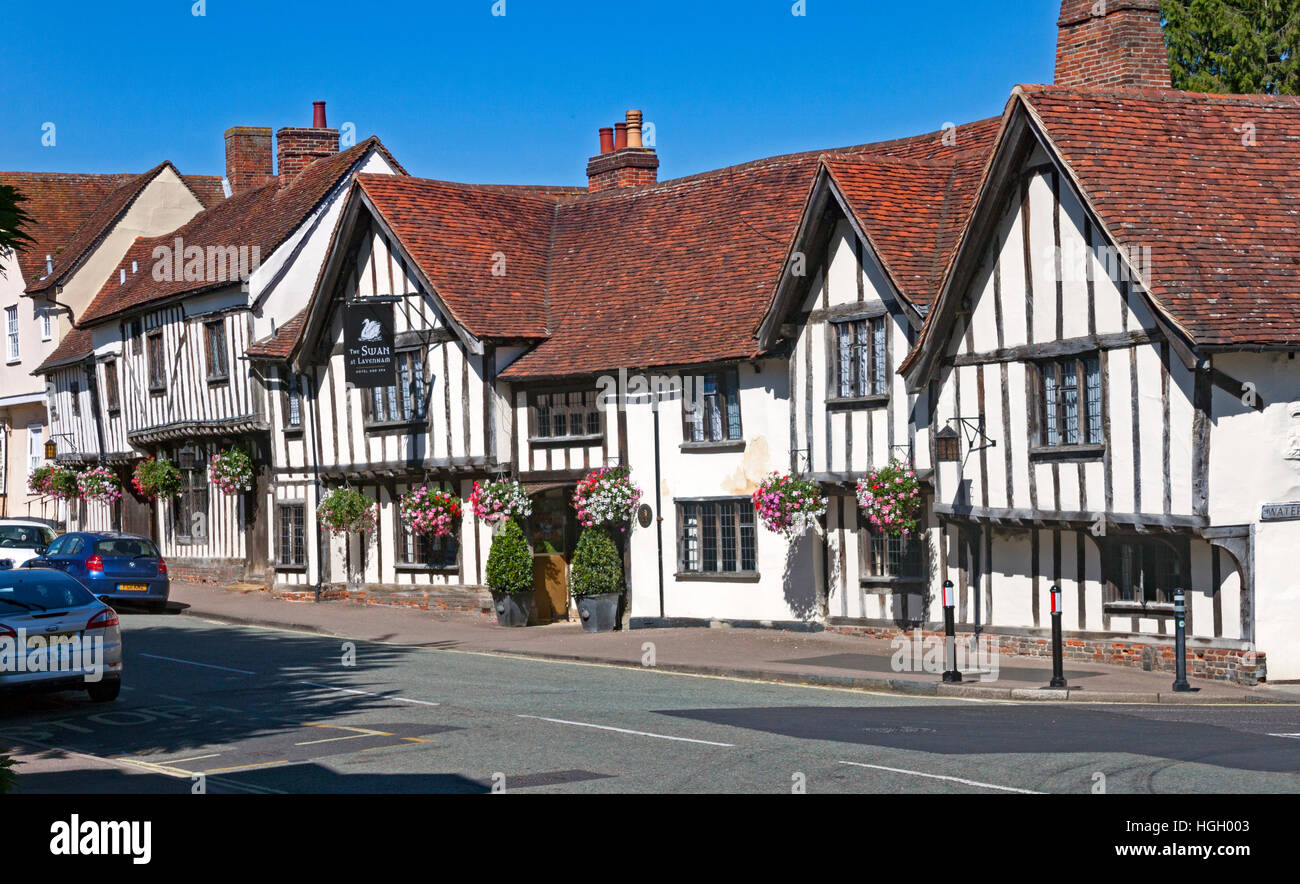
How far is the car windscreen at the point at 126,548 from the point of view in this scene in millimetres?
30125

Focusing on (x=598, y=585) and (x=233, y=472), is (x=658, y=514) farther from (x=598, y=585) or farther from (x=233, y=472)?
(x=233, y=472)

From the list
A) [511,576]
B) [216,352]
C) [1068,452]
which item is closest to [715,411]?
[511,576]

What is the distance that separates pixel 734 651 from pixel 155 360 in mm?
21935

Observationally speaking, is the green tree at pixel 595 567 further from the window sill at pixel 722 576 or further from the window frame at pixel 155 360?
the window frame at pixel 155 360

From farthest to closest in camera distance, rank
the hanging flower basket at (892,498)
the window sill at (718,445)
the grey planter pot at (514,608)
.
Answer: the grey planter pot at (514,608) < the window sill at (718,445) < the hanging flower basket at (892,498)

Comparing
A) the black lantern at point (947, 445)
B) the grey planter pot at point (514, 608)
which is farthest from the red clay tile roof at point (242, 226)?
the black lantern at point (947, 445)

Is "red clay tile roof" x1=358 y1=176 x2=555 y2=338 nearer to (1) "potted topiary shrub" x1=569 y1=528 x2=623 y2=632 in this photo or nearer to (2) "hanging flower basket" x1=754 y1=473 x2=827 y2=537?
(1) "potted topiary shrub" x1=569 y1=528 x2=623 y2=632

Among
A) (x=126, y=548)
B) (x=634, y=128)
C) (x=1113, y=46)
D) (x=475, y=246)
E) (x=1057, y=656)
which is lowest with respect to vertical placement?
(x=1057, y=656)

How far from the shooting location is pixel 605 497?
2672 centimetres

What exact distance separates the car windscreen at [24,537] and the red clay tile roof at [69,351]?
1067cm

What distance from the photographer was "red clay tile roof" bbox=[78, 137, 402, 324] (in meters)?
35.4

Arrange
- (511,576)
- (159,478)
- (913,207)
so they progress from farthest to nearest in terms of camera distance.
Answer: (159,478) < (511,576) < (913,207)
